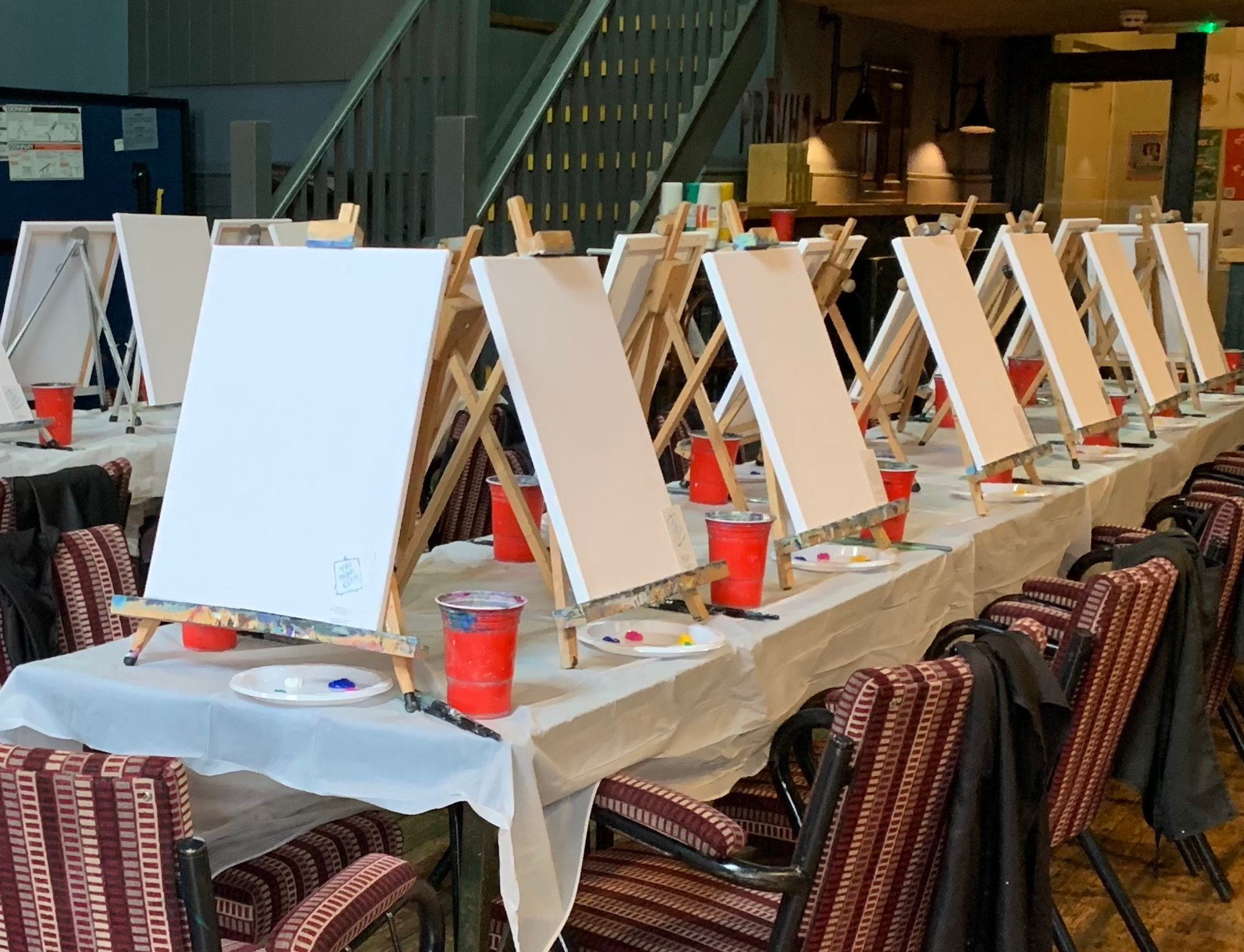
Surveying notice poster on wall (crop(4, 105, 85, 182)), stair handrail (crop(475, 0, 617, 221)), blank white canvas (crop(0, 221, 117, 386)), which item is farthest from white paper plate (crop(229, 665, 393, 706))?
notice poster on wall (crop(4, 105, 85, 182))

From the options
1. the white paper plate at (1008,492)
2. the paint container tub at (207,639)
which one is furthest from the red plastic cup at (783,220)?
the paint container tub at (207,639)

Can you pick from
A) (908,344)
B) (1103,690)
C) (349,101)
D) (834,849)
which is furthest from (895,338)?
(349,101)

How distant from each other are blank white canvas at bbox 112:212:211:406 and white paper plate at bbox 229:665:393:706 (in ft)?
8.94

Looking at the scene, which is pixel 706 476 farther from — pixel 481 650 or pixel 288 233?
pixel 288 233

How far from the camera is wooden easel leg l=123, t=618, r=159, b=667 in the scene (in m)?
2.32

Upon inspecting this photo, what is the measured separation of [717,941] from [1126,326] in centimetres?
343

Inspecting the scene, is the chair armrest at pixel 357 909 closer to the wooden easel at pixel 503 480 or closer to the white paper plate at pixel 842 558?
the wooden easel at pixel 503 480

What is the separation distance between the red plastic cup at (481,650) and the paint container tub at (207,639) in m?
0.45

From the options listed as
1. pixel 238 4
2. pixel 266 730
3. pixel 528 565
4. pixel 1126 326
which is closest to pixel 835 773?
pixel 266 730

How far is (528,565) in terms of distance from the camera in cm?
303

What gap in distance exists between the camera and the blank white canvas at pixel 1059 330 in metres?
4.43

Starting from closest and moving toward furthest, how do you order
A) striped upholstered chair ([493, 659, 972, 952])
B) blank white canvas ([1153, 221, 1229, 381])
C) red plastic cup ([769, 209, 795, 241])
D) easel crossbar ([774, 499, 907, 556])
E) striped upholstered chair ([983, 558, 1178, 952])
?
1. striped upholstered chair ([493, 659, 972, 952])
2. striped upholstered chair ([983, 558, 1178, 952])
3. easel crossbar ([774, 499, 907, 556])
4. blank white canvas ([1153, 221, 1229, 381])
5. red plastic cup ([769, 209, 795, 241])

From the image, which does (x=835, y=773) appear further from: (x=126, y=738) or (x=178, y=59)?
(x=178, y=59)

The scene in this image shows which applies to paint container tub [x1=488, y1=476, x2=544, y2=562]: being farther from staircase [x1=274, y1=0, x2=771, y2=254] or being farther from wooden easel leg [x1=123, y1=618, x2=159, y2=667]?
staircase [x1=274, y1=0, x2=771, y2=254]
